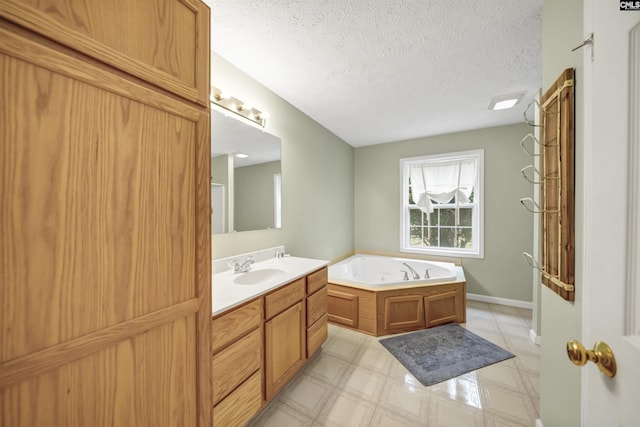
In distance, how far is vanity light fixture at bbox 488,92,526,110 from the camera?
94.0 inches

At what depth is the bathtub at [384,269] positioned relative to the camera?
321 cm

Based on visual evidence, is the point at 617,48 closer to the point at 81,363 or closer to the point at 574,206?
the point at 574,206

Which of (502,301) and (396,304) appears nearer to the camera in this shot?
(396,304)

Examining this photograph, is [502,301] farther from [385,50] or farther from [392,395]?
[385,50]

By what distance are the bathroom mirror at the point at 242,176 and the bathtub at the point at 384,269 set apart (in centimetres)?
129

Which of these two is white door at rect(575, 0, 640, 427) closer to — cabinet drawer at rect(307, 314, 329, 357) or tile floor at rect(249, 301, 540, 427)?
tile floor at rect(249, 301, 540, 427)

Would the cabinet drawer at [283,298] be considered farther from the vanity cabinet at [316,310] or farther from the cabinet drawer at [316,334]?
the cabinet drawer at [316,334]

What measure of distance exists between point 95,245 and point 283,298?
3.62ft

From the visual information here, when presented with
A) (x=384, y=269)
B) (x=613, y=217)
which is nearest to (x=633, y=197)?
(x=613, y=217)

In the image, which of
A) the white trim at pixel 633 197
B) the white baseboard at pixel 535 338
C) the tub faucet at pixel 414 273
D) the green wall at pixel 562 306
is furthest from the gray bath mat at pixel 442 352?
the white trim at pixel 633 197

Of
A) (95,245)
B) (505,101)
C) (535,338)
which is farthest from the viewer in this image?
(505,101)

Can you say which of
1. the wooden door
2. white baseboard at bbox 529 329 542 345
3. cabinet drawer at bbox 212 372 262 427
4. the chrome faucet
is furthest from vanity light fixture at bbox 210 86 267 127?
white baseboard at bbox 529 329 542 345

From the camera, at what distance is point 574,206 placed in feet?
3.05

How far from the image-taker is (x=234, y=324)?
3.94ft
